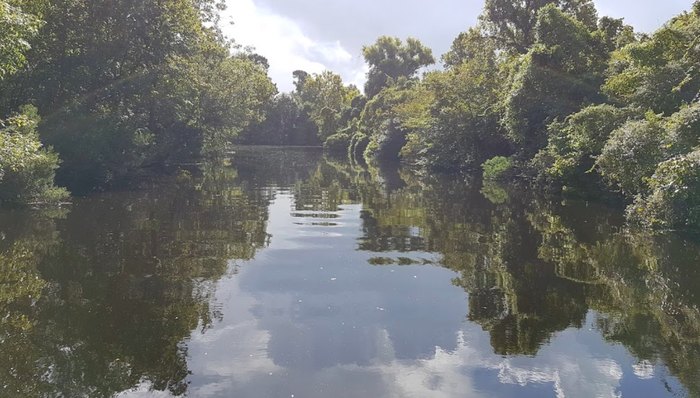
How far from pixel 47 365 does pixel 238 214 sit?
1085 centimetres

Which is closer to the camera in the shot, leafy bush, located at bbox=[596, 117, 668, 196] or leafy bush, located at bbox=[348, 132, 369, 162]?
leafy bush, located at bbox=[596, 117, 668, 196]

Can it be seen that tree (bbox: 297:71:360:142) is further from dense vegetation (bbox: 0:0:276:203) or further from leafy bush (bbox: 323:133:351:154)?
dense vegetation (bbox: 0:0:276:203)

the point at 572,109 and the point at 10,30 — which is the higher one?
the point at 572,109

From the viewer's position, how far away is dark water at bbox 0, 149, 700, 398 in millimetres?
5684

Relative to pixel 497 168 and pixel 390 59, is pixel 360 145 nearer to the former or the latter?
pixel 390 59

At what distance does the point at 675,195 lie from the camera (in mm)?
12016

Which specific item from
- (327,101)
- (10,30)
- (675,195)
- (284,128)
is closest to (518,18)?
(675,195)

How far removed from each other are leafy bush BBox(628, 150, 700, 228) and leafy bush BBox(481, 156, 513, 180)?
47.6 feet

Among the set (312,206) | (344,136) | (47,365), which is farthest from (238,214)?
(344,136)

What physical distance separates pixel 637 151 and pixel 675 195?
2.72 m

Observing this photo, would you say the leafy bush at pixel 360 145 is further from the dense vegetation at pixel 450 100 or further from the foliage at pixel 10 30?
the foliage at pixel 10 30

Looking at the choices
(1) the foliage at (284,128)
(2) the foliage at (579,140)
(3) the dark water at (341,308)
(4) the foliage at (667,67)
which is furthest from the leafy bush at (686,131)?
(1) the foliage at (284,128)

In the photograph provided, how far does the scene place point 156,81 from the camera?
90.2 ft

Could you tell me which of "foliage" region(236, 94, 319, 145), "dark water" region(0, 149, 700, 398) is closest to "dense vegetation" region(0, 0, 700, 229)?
"dark water" region(0, 149, 700, 398)
